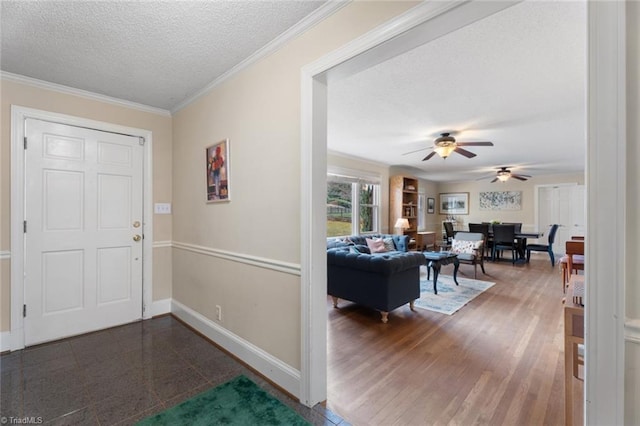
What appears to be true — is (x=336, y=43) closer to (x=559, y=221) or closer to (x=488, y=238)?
(x=488, y=238)

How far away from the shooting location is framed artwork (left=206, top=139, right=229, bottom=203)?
2.47m

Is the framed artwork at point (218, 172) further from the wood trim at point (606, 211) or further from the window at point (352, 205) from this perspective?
the window at point (352, 205)

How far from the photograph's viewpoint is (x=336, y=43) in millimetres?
1634

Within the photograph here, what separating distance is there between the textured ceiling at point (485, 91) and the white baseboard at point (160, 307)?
303 centimetres

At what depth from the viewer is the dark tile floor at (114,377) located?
5.65ft

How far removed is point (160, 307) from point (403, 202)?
5.81m

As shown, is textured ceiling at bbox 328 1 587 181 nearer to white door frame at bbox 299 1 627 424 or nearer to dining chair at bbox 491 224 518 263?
white door frame at bbox 299 1 627 424

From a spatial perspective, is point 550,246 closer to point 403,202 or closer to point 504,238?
point 504,238

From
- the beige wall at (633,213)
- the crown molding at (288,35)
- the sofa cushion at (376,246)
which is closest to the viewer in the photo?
the beige wall at (633,213)

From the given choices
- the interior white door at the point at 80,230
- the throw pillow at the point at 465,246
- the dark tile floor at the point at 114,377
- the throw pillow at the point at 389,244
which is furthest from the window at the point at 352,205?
the dark tile floor at the point at 114,377

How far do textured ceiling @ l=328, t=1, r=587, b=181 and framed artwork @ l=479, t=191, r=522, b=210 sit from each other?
389 cm

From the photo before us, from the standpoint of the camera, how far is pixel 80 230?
2.82 meters

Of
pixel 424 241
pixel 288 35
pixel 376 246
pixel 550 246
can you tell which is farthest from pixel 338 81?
pixel 550 246

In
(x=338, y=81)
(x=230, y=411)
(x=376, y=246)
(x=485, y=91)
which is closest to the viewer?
(x=230, y=411)
